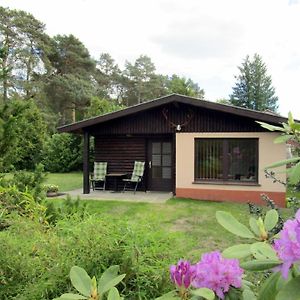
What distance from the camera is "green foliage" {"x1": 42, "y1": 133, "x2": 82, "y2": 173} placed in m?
21.8

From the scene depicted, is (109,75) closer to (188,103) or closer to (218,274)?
(188,103)

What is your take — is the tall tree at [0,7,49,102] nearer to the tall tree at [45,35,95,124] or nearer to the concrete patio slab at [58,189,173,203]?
the tall tree at [45,35,95,124]

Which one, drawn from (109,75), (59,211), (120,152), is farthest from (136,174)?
(109,75)

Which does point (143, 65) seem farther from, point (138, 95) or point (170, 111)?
point (170, 111)

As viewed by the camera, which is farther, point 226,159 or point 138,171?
point 138,171

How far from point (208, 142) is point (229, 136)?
→ 27.7 inches

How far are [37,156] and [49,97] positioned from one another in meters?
13.2

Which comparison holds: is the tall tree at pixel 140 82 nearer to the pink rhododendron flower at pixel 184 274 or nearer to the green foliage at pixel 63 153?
the green foliage at pixel 63 153

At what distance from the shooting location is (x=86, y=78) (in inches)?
1422

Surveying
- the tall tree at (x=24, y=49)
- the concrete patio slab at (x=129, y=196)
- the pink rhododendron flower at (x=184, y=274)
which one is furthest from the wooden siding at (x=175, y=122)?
the tall tree at (x=24, y=49)

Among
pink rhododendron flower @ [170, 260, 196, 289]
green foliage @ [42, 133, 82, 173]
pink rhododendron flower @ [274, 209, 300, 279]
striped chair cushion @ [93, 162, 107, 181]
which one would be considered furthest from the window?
green foliage @ [42, 133, 82, 173]

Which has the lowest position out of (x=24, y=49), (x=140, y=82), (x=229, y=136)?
(x=229, y=136)

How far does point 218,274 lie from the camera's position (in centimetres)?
78

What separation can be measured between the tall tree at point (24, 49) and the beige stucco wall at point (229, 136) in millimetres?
20816
